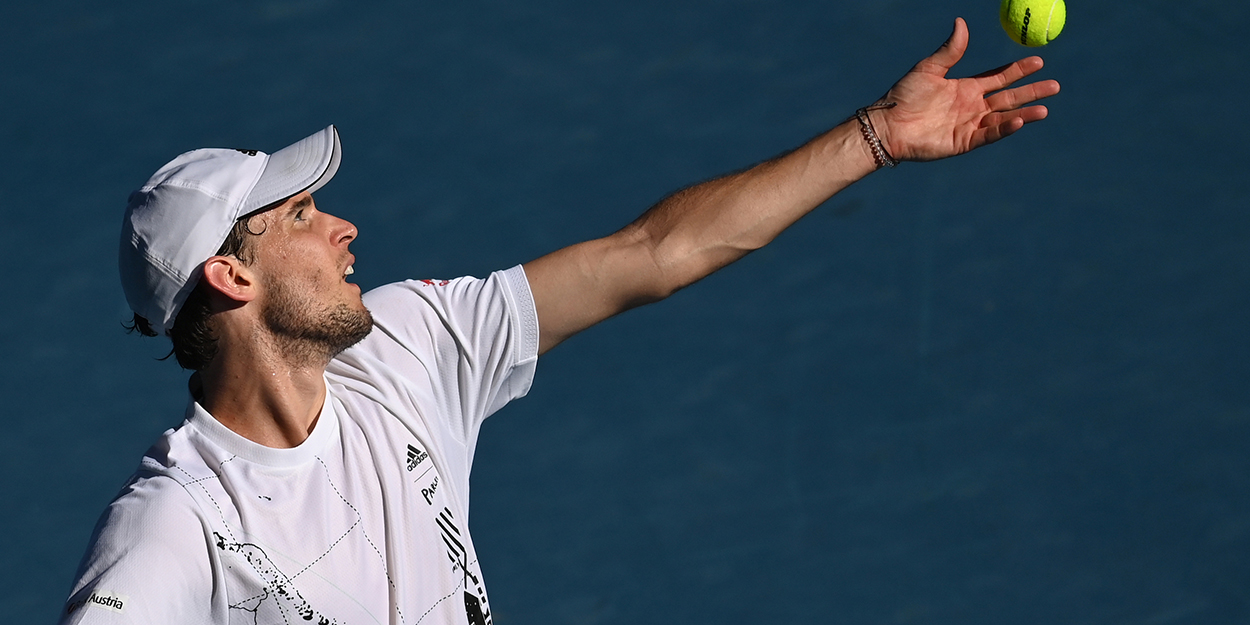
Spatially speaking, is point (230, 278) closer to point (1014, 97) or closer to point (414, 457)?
point (414, 457)

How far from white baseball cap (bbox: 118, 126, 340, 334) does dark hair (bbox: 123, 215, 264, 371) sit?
0.04 feet

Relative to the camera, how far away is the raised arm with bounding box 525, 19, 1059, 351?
2.31 meters

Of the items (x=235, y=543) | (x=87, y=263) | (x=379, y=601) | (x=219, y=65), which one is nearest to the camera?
(x=235, y=543)

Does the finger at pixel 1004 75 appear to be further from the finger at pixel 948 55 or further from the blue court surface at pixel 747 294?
the blue court surface at pixel 747 294

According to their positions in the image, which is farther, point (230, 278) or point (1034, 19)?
point (1034, 19)

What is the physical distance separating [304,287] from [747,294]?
2.35 meters

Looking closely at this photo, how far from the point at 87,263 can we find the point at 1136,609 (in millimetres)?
3307

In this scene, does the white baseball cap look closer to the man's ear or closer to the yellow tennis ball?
the man's ear

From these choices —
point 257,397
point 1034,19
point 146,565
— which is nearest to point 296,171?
point 257,397

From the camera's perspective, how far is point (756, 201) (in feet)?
7.58

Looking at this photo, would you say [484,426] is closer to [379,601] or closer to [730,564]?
[730,564]

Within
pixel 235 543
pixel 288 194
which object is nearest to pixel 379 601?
pixel 235 543

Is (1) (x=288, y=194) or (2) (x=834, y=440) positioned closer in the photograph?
(1) (x=288, y=194)

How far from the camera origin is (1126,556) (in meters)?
3.92
